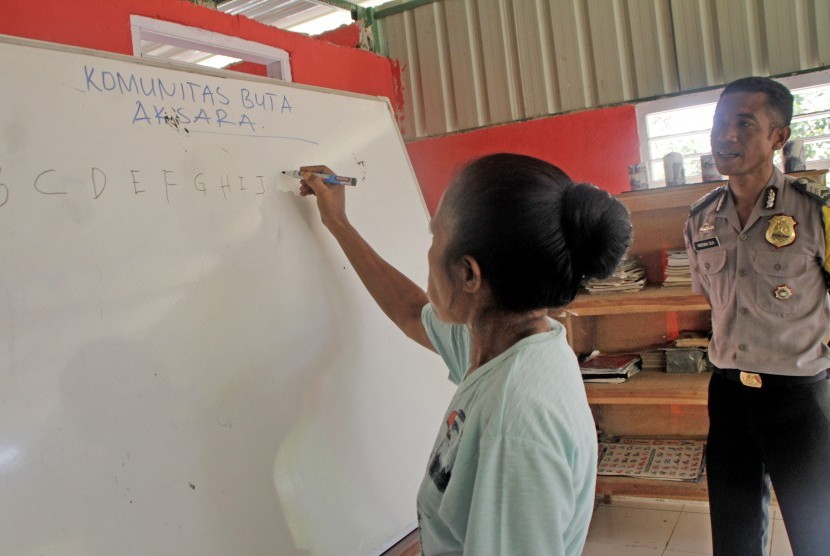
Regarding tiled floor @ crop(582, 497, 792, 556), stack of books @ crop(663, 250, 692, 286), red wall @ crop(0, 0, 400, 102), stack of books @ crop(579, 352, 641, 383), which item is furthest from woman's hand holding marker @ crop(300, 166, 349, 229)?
tiled floor @ crop(582, 497, 792, 556)

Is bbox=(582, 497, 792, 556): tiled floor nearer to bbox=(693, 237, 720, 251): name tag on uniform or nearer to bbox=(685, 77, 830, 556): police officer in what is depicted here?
bbox=(685, 77, 830, 556): police officer

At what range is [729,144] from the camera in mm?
1720

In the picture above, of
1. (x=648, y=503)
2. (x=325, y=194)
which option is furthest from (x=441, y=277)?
(x=648, y=503)

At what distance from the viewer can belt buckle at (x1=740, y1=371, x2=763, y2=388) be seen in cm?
168

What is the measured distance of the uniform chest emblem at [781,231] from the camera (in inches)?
67.5

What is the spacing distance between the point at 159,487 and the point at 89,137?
576 mm

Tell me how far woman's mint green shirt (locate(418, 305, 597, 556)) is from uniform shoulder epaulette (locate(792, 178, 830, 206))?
119 cm

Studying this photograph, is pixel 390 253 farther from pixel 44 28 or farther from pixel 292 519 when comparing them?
pixel 44 28

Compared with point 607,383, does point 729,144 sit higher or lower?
higher

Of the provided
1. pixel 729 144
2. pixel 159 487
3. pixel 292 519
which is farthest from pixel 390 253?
pixel 729 144

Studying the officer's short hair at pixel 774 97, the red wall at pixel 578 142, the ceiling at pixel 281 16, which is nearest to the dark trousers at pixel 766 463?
the officer's short hair at pixel 774 97

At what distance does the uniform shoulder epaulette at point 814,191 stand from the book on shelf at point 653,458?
4.53 ft

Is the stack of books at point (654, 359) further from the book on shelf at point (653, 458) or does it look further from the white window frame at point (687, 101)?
the white window frame at point (687, 101)

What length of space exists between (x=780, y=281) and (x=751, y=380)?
10.7 inches
